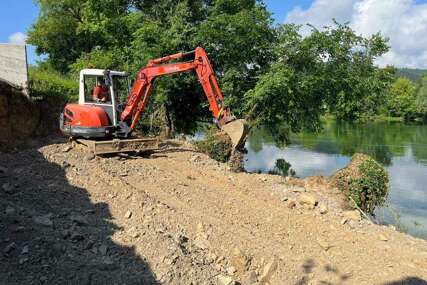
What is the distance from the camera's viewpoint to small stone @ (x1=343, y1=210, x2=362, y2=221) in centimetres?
916

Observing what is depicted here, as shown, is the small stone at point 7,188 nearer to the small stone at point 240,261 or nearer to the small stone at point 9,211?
the small stone at point 9,211

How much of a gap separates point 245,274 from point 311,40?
9857 mm

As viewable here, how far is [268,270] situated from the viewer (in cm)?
691

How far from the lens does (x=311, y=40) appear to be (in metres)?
15.0

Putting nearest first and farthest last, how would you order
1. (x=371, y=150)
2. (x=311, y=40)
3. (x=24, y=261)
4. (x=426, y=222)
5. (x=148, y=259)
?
(x=24, y=261) < (x=148, y=259) < (x=426, y=222) < (x=311, y=40) < (x=371, y=150)

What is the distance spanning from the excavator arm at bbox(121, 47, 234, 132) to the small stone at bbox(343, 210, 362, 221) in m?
2.65

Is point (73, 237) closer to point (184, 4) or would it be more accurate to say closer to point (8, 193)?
point (8, 193)

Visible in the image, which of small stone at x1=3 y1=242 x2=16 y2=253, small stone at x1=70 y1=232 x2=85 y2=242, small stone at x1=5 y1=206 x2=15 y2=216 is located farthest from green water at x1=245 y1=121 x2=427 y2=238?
small stone at x1=3 y1=242 x2=16 y2=253

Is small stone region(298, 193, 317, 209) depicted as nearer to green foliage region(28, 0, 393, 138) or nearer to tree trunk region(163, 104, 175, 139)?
green foliage region(28, 0, 393, 138)

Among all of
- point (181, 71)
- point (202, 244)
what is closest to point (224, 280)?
point (202, 244)

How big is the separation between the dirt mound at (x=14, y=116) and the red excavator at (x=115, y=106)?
2.33 meters

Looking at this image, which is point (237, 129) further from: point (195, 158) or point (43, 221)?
point (43, 221)

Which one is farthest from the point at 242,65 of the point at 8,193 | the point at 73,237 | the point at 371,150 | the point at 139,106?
the point at 371,150

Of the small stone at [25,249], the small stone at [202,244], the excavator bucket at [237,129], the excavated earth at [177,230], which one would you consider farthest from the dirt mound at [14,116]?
the small stone at [202,244]
